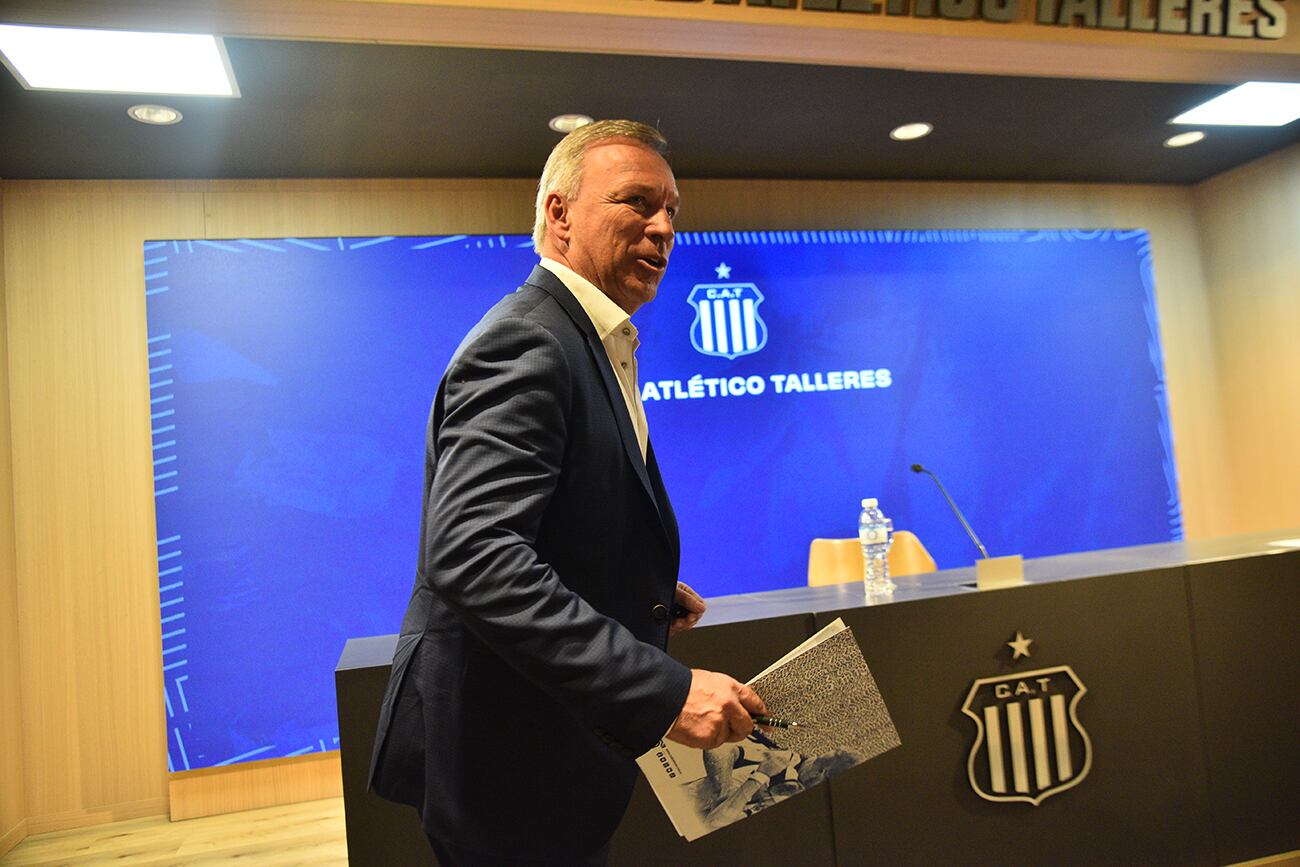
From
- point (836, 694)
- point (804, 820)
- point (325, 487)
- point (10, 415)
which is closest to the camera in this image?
point (836, 694)

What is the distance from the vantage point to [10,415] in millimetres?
3898

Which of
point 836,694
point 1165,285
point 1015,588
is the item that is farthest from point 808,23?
point 1165,285

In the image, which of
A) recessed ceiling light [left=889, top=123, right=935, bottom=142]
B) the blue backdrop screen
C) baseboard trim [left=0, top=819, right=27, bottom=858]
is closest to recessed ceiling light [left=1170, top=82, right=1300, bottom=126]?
the blue backdrop screen

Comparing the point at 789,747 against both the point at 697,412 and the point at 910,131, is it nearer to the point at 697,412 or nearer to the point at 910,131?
the point at 697,412

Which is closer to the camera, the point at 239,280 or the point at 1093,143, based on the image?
the point at 239,280

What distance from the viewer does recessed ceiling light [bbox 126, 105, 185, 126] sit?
3.45m

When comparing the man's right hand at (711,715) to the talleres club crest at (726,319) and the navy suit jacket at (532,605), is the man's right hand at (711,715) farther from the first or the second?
the talleres club crest at (726,319)

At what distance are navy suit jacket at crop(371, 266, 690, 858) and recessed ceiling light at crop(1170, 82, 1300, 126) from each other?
4481 millimetres

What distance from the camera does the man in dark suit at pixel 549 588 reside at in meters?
0.93

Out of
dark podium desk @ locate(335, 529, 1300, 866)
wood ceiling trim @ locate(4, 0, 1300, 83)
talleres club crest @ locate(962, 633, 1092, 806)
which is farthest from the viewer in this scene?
wood ceiling trim @ locate(4, 0, 1300, 83)

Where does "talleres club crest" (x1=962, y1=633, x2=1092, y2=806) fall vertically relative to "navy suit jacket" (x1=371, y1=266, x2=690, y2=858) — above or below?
below

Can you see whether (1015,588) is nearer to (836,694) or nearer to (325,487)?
(836,694)

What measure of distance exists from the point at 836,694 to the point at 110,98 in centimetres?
342

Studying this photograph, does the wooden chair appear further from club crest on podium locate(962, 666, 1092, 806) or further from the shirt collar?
the shirt collar
